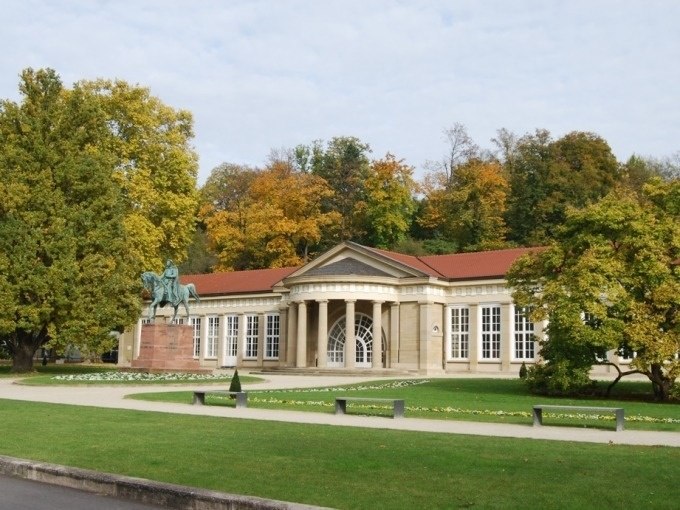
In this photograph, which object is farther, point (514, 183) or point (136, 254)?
point (514, 183)

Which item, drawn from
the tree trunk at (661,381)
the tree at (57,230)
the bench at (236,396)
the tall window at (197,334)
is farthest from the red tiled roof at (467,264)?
the bench at (236,396)

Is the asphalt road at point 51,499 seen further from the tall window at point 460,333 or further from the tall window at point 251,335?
the tall window at point 251,335

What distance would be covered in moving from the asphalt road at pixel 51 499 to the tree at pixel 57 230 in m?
31.9

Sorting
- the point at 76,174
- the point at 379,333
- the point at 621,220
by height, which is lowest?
the point at 379,333

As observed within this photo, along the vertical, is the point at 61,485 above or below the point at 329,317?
below

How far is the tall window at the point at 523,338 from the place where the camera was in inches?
1882

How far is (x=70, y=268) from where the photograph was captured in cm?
4269

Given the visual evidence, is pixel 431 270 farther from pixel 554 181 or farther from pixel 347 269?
pixel 554 181

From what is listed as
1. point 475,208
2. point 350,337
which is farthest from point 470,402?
point 475,208

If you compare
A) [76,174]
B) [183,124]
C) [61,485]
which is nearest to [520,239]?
[183,124]

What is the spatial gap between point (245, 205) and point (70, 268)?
34.6m

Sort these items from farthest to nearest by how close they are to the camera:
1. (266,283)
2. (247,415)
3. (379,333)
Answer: (266,283)
(379,333)
(247,415)

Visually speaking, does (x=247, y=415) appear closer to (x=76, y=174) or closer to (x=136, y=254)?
(x=76, y=174)

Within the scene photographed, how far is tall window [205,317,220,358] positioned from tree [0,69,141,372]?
15012 mm
